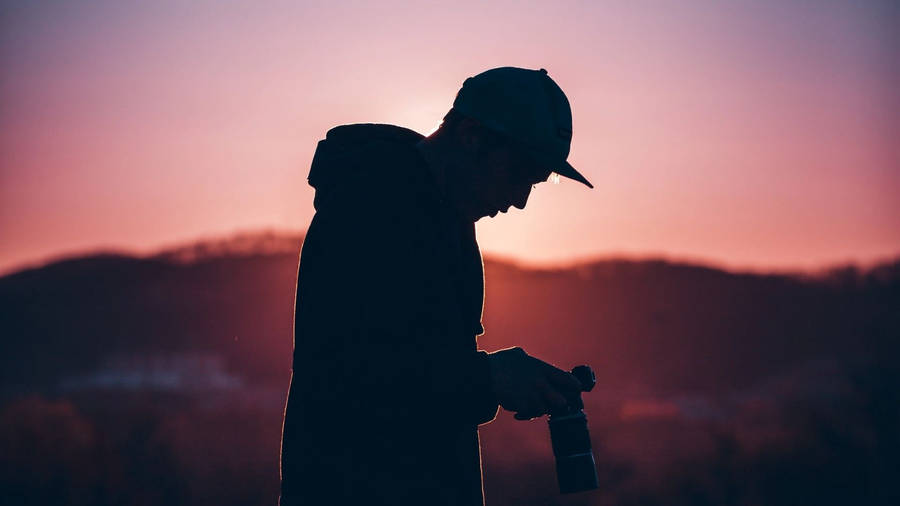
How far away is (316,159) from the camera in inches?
126

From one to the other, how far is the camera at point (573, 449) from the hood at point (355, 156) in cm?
106

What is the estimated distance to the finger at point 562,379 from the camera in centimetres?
310

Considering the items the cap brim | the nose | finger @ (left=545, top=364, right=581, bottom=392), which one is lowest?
finger @ (left=545, top=364, right=581, bottom=392)

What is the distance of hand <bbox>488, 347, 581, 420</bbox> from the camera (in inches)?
114

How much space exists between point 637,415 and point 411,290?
64.3 ft

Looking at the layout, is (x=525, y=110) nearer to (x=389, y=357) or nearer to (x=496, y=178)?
(x=496, y=178)

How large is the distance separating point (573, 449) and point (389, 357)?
100 cm

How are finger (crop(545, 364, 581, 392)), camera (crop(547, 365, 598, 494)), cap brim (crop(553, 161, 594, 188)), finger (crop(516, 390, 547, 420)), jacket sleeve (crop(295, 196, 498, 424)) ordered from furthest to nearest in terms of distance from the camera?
1. camera (crop(547, 365, 598, 494))
2. cap brim (crop(553, 161, 594, 188))
3. finger (crop(545, 364, 581, 392))
4. finger (crop(516, 390, 547, 420))
5. jacket sleeve (crop(295, 196, 498, 424))

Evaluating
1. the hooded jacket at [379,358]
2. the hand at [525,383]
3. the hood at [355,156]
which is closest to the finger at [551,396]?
the hand at [525,383]

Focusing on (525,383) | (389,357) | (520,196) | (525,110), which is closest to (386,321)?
(389,357)

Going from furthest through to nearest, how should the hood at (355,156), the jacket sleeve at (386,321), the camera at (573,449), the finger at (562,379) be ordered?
the camera at (573,449) < the finger at (562,379) < the hood at (355,156) < the jacket sleeve at (386,321)

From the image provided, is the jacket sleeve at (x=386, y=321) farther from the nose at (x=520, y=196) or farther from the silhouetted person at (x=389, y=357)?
the nose at (x=520, y=196)

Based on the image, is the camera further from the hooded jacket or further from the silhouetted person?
the hooded jacket

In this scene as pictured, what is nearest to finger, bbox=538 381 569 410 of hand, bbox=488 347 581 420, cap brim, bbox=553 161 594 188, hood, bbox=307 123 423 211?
hand, bbox=488 347 581 420
